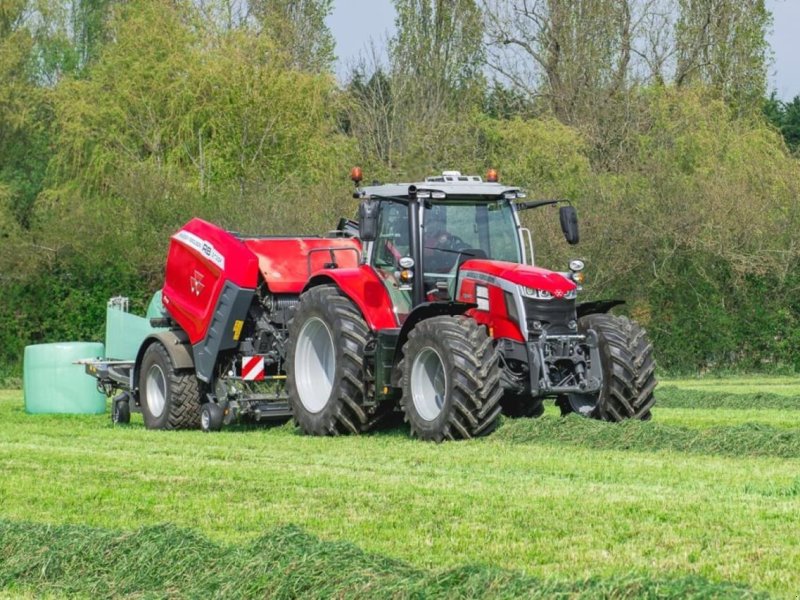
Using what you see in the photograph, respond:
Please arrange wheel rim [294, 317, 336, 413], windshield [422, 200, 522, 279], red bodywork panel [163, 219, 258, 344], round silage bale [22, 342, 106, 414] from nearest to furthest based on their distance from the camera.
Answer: windshield [422, 200, 522, 279] → wheel rim [294, 317, 336, 413] → red bodywork panel [163, 219, 258, 344] → round silage bale [22, 342, 106, 414]

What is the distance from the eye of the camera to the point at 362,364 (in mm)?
13641

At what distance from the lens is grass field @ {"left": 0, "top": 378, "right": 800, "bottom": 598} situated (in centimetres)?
625

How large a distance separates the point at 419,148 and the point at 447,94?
2489 centimetres

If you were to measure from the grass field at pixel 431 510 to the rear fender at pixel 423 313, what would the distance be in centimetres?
82

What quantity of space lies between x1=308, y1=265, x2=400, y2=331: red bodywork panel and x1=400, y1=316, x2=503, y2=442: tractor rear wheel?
2.61 ft

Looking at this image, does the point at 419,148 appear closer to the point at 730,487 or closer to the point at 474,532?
the point at 730,487

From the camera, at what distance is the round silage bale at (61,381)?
63.3ft

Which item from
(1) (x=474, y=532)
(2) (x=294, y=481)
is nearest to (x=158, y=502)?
(2) (x=294, y=481)

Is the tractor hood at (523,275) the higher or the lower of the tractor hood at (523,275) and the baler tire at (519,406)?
the higher

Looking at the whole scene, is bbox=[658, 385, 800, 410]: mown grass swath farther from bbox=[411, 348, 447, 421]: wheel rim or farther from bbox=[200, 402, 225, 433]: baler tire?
bbox=[411, 348, 447, 421]: wheel rim

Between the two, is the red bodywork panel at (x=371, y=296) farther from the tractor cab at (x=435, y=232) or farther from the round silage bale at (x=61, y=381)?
the round silage bale at (x=61, y=381)

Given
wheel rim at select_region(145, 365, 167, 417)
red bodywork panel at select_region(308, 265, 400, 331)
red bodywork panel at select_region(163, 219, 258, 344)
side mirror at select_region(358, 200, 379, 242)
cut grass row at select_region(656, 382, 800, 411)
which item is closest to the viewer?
side mirror at select_region(358, 200, 379, 242)

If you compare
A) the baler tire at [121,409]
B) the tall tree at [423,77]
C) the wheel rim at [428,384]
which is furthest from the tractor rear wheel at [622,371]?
the tall tree at [423,77]

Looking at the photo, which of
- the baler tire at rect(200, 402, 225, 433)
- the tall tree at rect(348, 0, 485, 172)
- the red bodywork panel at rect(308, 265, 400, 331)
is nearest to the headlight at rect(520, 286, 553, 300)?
the red bodywork panel at rect(308, 265, 400, 331)
